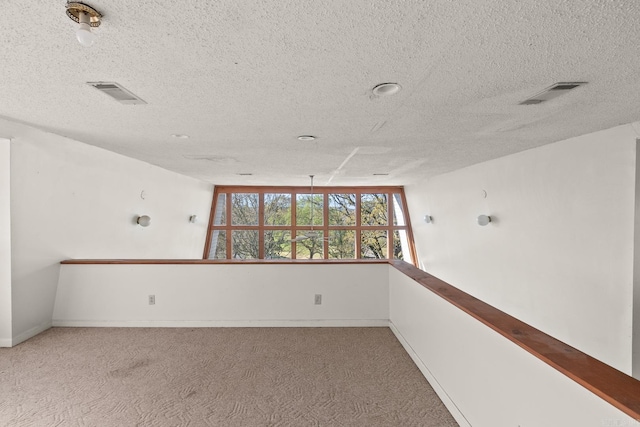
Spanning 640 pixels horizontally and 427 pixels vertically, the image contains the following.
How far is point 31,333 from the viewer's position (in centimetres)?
322

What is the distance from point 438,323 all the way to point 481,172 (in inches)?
119

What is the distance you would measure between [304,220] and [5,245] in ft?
21.4

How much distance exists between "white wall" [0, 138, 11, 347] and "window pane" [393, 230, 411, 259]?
25.7ft

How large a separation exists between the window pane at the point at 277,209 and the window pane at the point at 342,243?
1.43 m

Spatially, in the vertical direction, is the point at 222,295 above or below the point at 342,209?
below

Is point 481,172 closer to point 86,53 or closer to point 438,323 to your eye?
point 438,323

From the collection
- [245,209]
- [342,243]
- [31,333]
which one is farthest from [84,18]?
[342,243]

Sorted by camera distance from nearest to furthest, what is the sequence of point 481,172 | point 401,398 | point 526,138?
point 401,398
point 526,138
point 481,172

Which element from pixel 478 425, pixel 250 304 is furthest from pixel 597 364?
pixel 250 304

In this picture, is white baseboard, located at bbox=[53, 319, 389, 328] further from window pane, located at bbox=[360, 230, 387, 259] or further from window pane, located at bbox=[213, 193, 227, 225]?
window pane, located at bbox=[360, 230, 387, 259]

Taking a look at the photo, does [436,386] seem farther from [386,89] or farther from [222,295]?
[222,295]

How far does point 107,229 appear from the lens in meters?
4.03

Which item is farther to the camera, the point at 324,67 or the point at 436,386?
the point at 436,386

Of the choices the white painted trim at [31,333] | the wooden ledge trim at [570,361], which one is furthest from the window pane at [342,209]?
the wooden ledge trim at [570,361]
